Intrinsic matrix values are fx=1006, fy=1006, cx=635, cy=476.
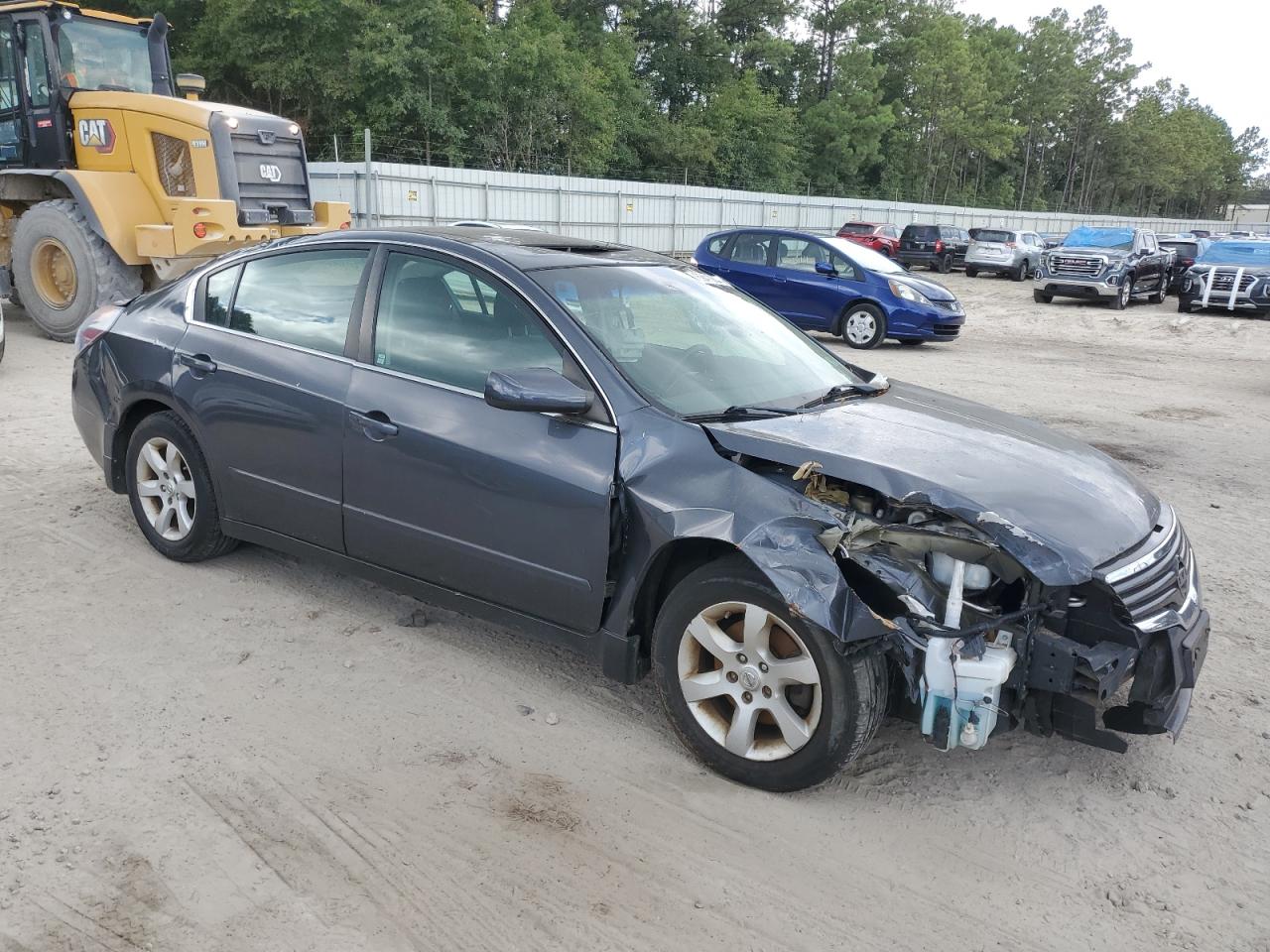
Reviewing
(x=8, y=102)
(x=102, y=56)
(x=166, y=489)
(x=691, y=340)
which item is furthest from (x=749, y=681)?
(x=8, y=102)

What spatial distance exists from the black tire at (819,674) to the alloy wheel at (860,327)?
37.9 feet

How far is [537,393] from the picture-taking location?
3400 mm

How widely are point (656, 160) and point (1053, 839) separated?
48.6m

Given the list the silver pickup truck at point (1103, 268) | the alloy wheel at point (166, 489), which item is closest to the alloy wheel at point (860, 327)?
the silver pickup truck at point (1103, 268)

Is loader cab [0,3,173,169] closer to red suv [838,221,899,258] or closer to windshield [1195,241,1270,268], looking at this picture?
windshield [1195,241,1270,268]

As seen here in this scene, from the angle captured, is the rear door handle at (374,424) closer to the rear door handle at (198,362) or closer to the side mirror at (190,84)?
the rear door handle at (198,362)

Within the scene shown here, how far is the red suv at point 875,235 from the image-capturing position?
111 feet

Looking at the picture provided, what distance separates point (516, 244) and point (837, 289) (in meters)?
10.7

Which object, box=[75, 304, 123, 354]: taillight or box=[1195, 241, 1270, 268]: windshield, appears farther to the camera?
box=[1195, 241, 1270, 268]: windshield

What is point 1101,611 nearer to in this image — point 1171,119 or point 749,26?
point 749,26

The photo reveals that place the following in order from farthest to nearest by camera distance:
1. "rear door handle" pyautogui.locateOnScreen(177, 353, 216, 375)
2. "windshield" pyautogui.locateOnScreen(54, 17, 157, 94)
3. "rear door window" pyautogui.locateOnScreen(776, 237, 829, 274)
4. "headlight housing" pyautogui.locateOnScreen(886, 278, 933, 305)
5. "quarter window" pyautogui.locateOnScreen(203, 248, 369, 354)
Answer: "rear door window" pyautogui.locateOnScreen(776, 237, 829, 274) → "headlight housing" pyautogui.locateOnScreen(886, 278, 933, 305) → "windshield" pyautogui.locateOnScreen(54, 17, 157, 94) → "rear door handle" pyautogui.locateOnScreen(177, 353, 216, 375) → "quarter window" pyautogui.locateOnScreen(203, 248, 369, 354)

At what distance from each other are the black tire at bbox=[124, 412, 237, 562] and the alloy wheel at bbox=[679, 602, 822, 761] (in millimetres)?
2549

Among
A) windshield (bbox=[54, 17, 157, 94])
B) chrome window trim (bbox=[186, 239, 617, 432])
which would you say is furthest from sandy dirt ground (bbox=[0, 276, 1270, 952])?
windshield (bbox=[54, 17, 157, 94])

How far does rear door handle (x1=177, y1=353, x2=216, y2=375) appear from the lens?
14.7ft
